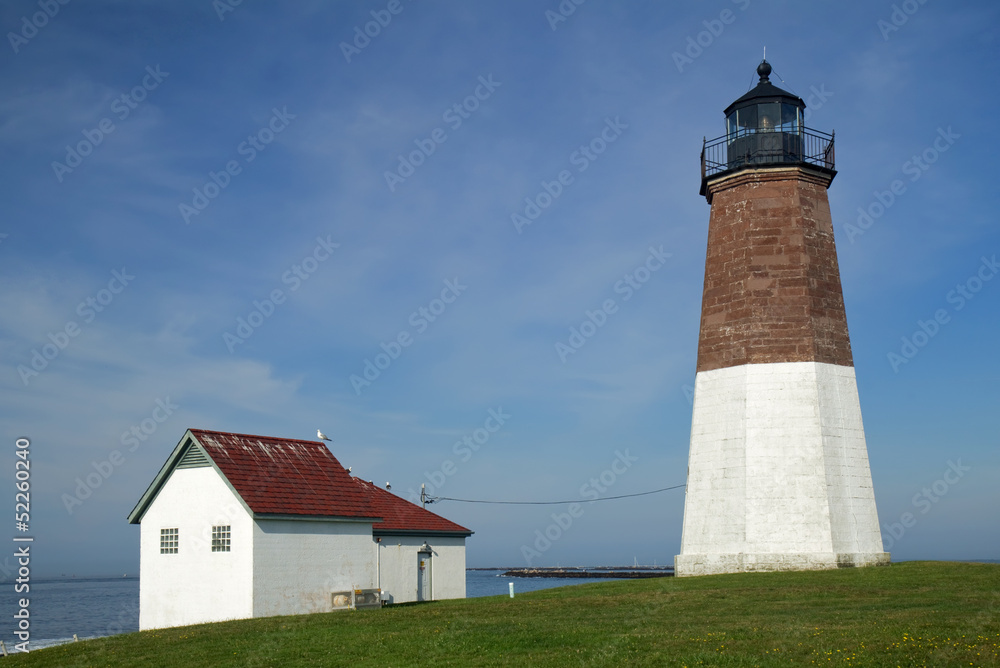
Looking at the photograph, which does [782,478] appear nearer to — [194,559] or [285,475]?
[285,475]

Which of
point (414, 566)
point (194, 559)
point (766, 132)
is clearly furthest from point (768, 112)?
point (194, 559)

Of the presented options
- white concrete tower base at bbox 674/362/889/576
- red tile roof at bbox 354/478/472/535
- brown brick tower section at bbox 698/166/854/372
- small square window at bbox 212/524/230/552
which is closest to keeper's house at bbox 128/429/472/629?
small square window at bbox 212/524/230/552

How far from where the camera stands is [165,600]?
2797 cm

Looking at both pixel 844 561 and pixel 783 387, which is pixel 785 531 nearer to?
pixel 844 561

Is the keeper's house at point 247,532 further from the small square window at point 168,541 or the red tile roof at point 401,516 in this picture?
the red tile roof at point 401,516

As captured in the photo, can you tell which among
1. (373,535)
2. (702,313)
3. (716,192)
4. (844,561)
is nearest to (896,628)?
(844,561)

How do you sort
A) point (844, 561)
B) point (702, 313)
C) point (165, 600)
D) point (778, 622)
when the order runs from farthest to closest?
point (702, 313) < point (165, 600) < point (844, 561) < point (778, 622)

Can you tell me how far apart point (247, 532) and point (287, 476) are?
304cm

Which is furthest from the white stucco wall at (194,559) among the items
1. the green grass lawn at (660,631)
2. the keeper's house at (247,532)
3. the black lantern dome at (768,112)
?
the black lantern dome at (768,112)

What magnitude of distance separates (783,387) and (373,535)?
15273 millimetres

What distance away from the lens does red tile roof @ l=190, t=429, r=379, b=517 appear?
27.8 meters

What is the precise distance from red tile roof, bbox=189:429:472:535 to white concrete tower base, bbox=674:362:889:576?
36.5 ft

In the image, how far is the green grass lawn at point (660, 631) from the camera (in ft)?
49.2

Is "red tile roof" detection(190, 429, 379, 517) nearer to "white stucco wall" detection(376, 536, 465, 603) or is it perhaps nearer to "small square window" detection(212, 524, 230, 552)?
"small square window" detection(212, 524, 230, 552)
